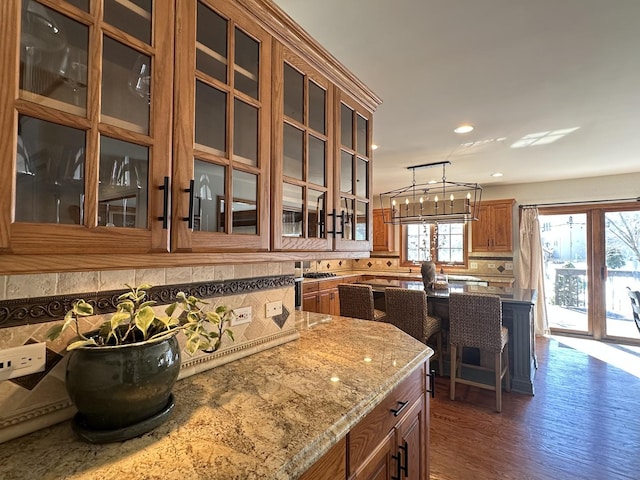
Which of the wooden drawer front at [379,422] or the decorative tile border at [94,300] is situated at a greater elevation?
the decorative tile border at [94,300]

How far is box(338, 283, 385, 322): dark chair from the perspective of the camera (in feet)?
10.5

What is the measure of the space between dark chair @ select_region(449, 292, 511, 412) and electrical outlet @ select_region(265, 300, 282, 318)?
1916 millimetres

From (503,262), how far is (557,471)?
397 centimetres

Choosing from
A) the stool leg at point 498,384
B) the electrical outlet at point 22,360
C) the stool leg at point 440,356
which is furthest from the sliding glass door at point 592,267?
the electrical outlet at point 22,360

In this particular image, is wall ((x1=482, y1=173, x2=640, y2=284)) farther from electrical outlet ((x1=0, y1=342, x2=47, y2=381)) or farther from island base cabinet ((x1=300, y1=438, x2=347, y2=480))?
electrical outlet ((x1=0, y1=342, x2=47, y2=381))

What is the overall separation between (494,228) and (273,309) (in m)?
5.00

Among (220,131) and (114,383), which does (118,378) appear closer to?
(114,383)

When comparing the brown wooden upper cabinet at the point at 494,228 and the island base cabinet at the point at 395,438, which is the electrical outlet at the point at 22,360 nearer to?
the island base cabinet at the point at 395,438

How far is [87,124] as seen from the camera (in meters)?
0.69

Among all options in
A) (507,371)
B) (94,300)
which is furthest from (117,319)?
(507,371)

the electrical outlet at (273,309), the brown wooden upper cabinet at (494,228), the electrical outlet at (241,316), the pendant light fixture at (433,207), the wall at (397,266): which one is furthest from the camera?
the wall at (397,266)

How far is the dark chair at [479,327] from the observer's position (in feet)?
8.92

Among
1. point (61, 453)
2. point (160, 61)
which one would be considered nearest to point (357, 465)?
point (61, 453)

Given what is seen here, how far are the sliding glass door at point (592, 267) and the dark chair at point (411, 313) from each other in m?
→ 3.42
